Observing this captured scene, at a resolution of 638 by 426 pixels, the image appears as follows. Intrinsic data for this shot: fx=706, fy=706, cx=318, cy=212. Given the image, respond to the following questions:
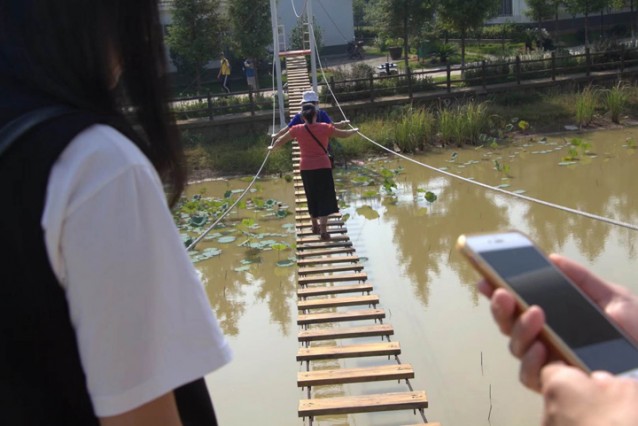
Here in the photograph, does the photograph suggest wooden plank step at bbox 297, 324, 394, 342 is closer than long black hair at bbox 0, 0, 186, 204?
No

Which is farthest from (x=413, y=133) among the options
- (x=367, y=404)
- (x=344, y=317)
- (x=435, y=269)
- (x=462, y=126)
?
(x=367, y=404)

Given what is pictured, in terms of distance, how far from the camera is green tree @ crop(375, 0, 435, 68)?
16.3 meters

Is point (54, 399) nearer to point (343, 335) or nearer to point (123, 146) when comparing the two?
point (123, 146)

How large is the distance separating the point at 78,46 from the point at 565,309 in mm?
604

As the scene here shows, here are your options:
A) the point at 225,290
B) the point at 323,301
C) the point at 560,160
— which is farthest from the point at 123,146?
the point at 560,160

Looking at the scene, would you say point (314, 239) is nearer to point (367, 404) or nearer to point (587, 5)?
point (367, 404)

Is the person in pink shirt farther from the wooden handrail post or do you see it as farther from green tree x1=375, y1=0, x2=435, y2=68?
green tree x1=375, y1=0, x2=435, y2=68

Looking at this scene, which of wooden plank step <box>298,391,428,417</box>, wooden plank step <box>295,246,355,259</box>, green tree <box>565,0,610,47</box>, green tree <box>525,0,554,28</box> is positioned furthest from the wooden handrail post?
wooden plank step <box>298,391,428,417</box>

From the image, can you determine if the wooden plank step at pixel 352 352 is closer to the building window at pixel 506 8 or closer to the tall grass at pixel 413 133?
the tall grass at pixel 413 133

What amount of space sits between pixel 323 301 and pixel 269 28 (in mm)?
12789

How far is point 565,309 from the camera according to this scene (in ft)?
2.51

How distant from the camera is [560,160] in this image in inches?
416

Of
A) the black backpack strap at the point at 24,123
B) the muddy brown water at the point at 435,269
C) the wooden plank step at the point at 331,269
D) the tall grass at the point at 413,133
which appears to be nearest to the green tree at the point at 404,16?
the tall grass at the point at 413,133

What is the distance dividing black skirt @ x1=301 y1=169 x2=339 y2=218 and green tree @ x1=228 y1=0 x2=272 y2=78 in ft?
35.5
